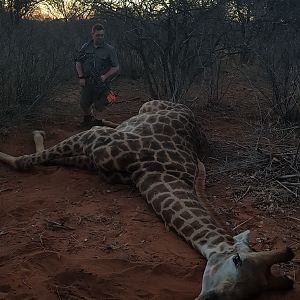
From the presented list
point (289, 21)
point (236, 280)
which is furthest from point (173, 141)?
point (289, 21)

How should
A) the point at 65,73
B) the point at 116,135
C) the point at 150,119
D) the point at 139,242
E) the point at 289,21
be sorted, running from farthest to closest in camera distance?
the point at 65,73, the point at 289,21, the point at 150,119, the point at 116,135, the point at 139,242

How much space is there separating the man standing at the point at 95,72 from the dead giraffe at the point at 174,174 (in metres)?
1.39

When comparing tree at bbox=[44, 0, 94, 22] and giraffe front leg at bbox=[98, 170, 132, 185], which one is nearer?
giraffe front leg at bbox=[98, 170, 132, 185]

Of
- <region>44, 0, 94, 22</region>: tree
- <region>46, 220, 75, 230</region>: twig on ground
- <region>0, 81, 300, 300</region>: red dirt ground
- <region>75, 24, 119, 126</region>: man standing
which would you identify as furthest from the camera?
<region>44, 0, 94, 22</region>: tree

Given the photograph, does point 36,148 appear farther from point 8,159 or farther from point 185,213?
point 185,213

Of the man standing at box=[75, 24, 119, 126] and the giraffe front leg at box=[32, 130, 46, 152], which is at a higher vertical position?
the man standing at box=[75, 24, 119, 126]

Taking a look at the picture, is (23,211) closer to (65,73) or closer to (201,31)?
(201,31)

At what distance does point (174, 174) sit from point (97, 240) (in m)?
1.03

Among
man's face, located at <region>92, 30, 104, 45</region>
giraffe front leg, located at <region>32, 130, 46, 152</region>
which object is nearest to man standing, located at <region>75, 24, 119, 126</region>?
man's face, located at <region>92, 30, 104, 45</region>

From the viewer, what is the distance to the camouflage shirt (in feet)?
23.6

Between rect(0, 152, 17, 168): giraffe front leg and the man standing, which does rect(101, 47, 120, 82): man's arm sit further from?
rect(0, 152, 17, 168): giraffe front leg

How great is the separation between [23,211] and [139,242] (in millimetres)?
1079

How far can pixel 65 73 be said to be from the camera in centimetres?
1002

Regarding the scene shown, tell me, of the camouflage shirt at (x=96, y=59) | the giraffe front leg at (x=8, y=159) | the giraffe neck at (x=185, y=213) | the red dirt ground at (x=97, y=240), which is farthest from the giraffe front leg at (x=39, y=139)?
the giraffe neck at (x=185, y=213)
